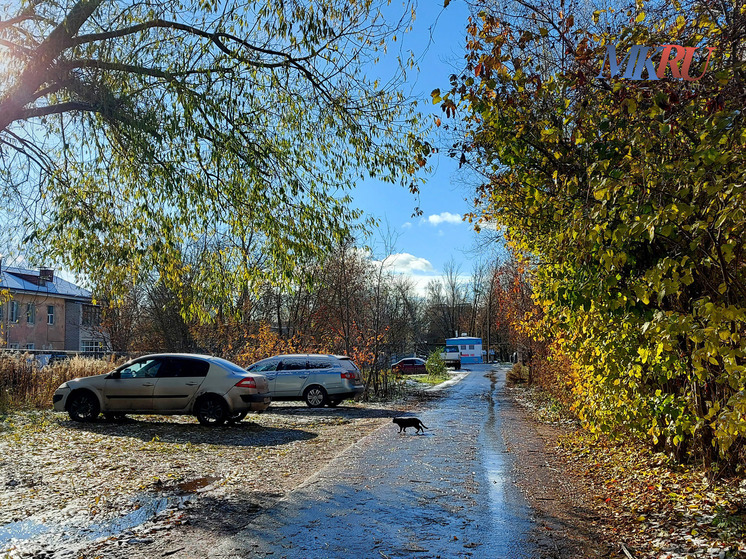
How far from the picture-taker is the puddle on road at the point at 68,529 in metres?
5.79

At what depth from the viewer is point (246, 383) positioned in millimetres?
14180

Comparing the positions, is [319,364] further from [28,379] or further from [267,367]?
[28,379]

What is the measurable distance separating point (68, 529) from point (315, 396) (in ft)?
44.3

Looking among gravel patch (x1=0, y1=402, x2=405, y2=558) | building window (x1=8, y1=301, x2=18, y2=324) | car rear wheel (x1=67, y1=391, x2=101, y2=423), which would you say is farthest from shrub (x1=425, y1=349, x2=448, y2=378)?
car rear wheel (x1=67, y1=391, x2=101, y2=423)

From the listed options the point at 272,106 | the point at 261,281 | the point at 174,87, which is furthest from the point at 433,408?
the point at 174,87

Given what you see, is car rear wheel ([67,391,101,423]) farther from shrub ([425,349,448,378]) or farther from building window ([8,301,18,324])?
building window ([8,301,18,324])

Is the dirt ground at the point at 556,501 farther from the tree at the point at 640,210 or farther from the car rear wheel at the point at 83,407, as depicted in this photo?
the car rear wheel at the point at 83,407

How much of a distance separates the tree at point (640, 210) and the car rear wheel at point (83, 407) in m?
10.7

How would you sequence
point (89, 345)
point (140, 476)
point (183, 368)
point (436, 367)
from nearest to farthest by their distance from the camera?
point (140, 476) < point (183, 368) < point (436, 367) < point (89, 345)

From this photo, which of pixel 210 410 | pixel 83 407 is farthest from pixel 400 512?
pixel 83 407

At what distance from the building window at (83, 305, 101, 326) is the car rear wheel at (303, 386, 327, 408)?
3161 centimetres

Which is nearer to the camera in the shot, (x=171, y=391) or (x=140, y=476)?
(x=140, y=476)

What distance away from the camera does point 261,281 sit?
9.95m

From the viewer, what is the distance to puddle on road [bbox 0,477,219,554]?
19.0 feet
